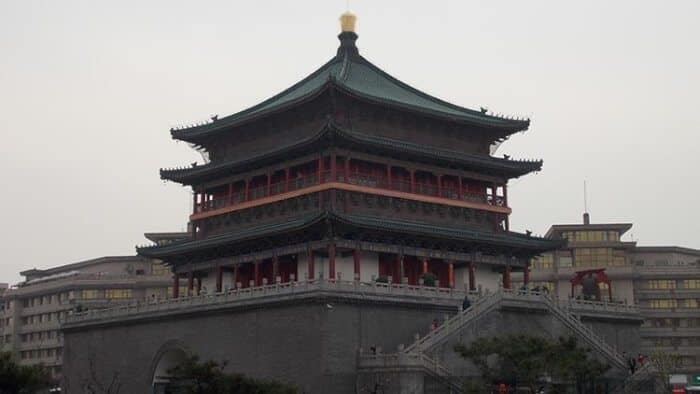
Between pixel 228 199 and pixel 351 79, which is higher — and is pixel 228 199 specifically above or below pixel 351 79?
below

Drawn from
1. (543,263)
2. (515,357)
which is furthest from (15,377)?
(543,263)

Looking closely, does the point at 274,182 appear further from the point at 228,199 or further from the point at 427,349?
the point at 427,349

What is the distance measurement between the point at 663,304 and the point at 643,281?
2.77m

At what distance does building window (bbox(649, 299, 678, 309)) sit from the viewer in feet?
307

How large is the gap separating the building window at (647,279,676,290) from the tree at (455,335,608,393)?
51.2 metres

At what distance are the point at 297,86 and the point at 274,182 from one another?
27.5ft

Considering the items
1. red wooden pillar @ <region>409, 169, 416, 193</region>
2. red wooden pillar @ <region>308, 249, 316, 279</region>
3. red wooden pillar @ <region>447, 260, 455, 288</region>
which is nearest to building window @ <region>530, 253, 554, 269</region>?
red wooden pillar @ <region>447, 260, 455, 288</region>

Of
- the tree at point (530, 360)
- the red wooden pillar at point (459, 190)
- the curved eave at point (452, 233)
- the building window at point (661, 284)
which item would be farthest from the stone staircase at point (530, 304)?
→ the building window at point (661, 284)

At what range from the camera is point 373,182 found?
59.7m

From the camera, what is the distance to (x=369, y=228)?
5528 centimetres

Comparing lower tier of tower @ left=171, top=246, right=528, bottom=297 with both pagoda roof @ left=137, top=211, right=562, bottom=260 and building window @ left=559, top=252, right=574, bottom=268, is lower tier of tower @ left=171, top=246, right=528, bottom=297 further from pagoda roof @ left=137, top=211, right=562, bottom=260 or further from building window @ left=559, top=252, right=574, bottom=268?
building window @ left=559, top=252, right=574, bottom=268

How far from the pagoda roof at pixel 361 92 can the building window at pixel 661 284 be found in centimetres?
3484

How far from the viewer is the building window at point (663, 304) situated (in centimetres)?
9369

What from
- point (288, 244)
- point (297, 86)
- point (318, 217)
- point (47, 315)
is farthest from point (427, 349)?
point (47, 315)
